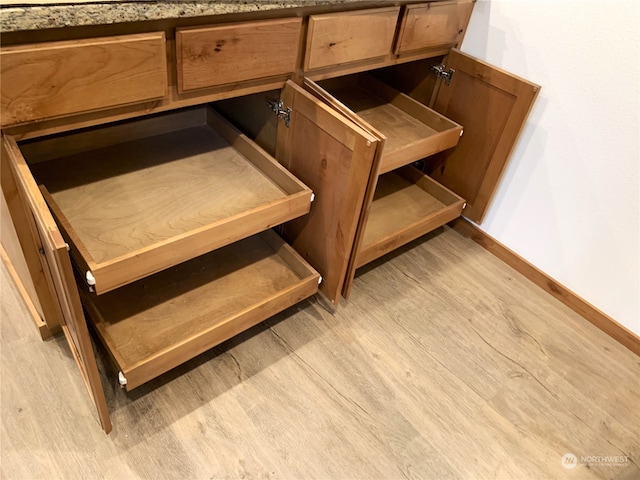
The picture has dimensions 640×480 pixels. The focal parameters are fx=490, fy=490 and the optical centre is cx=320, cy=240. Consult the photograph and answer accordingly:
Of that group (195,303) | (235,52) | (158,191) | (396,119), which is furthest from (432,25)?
(195,303)

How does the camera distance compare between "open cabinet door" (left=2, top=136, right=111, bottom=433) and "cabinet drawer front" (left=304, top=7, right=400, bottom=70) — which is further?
"cabinet drawer front" (left=304, top=7, right=400, bottom=70)

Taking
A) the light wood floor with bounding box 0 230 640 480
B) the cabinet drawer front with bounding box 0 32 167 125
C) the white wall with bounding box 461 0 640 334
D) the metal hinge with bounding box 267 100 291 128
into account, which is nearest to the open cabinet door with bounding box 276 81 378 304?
the metal hinge with bounding box 267 100 291 128

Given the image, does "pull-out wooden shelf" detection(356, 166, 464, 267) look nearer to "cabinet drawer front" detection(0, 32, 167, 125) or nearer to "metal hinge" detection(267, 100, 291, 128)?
"metal hinge" detection(267, 100, 291, 128)

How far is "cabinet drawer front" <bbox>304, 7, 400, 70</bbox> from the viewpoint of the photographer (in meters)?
1.20

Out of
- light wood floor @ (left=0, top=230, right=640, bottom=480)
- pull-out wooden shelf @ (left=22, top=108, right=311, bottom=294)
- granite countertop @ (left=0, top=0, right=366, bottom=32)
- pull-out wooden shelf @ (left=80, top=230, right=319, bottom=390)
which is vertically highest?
granite countertop @ (left=0, top=0, right=366, bottom=32)

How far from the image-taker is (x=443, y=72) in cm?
168

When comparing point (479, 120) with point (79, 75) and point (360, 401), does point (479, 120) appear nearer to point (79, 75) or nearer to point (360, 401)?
point (360, 401)

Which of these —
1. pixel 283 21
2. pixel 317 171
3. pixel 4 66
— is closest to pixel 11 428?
pixel 4 66

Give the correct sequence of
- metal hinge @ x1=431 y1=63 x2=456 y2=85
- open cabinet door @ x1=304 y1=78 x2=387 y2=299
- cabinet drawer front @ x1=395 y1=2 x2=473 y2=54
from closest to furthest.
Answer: open cabinet door @ x1=304 y1=78 x2=387 y2=299 < cabinet drawer front @ x1=395 y1=2 x2=473 y2=54 < metal hinge @ x1=431 y1=63 x2=456 y2=85

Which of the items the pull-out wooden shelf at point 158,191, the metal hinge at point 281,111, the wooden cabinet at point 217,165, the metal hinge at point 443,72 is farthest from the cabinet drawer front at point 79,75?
the metal hinge at point 443,72

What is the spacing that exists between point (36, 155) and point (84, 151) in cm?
12

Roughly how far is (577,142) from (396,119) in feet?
1.88

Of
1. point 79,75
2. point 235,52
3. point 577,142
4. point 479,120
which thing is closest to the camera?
point 79,75

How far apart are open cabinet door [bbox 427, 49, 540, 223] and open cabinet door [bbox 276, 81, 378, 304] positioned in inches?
26.0
